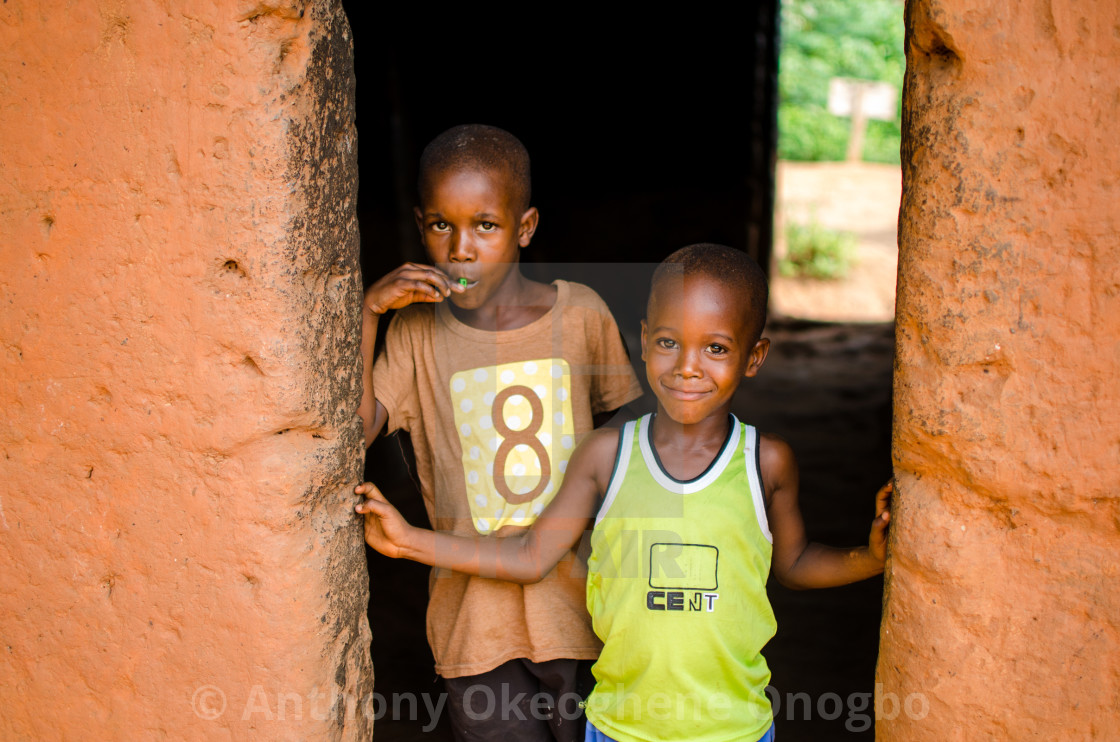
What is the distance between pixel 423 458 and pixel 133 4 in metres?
0.98

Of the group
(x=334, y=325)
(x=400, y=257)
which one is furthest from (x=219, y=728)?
(x=400, y=257)

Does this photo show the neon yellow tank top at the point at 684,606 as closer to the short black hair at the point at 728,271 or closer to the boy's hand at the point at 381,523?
the short black hair at the point at 728,271

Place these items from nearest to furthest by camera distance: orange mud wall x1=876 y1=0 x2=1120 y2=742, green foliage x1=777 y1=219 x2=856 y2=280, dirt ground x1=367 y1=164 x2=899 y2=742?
1. orange mud wall x1=876 y1=0 x2=1120 y2=742
2. dirt ground x1=367 y1=164 x2=899 y2=742
3. green foliage x1=777 y1=219 x2=856 y2=280

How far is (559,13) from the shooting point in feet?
18.8

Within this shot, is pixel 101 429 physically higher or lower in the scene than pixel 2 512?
higher

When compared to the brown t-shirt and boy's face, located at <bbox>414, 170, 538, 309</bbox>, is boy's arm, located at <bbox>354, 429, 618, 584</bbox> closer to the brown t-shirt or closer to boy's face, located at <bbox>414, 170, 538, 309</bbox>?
the brown t-shirt

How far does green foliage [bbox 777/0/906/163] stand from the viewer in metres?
14.7

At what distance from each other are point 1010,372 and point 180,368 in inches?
51.9

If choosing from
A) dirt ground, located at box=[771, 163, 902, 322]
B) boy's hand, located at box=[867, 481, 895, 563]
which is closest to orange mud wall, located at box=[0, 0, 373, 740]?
boy's hand, located at box=[867, 481, 895, 563]

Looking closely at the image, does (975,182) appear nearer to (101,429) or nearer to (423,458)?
(423,458)

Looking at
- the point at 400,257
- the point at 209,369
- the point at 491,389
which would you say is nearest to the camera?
the point at 209,369

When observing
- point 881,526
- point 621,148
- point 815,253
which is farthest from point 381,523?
point 815,253

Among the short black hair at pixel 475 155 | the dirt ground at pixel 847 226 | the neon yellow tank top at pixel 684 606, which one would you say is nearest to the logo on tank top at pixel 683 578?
the neon yellow tank top at pixel 684 606

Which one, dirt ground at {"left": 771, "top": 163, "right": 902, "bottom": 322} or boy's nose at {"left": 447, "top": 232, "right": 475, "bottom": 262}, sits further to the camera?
dirt ground at {"left": 771, "top": 163, "right": 902, "bottom": 322}
